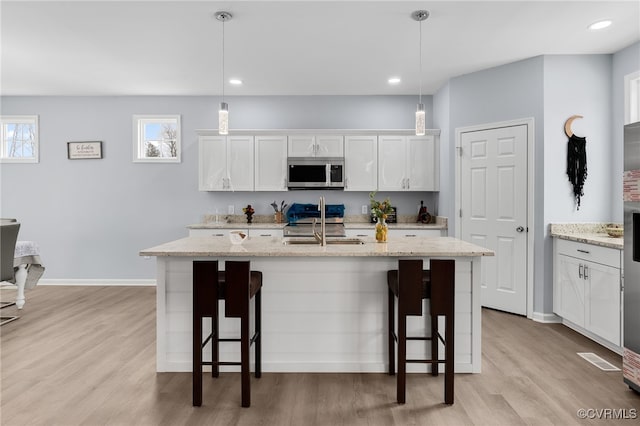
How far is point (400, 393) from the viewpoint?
2303 millimetres

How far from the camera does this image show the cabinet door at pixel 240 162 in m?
5.13

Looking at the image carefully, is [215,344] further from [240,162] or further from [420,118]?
[240,162]

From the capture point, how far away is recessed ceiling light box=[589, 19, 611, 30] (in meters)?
3.18

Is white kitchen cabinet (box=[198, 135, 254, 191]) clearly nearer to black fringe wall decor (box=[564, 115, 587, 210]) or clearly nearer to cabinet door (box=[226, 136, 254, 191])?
cabinet door (box=[226, 136, 254, 191])

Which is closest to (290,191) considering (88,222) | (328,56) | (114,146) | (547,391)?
(328,56)

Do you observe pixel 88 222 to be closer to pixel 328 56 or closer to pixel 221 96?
pixel 221 96

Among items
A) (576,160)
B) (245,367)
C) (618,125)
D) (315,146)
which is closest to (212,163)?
(315,146)

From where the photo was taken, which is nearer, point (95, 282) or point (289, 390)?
point (289, 390)

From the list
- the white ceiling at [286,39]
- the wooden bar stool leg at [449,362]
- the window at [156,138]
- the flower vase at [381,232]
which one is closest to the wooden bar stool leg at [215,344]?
the flower vase at [381,232]

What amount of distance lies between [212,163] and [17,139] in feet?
10.0

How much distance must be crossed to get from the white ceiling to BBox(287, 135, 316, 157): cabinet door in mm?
683

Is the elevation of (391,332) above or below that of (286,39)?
below

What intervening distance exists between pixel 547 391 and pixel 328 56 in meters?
3.46

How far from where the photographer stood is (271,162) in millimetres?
5133
